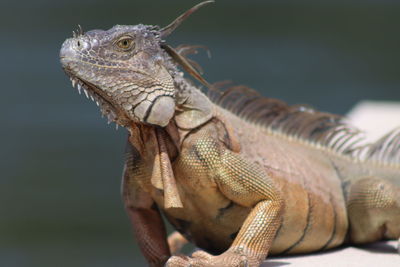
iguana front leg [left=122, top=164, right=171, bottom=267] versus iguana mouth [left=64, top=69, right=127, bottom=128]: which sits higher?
iguana mouth [left=64, top=69, right=127, bottom=128]

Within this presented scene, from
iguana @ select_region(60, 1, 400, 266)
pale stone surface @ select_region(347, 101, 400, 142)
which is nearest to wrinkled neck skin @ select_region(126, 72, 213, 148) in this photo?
iguana @ select_region(60, 1, 400, 266)

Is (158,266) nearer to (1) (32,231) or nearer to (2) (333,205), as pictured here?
(2) (333,205)

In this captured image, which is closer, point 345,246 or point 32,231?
point 345,246

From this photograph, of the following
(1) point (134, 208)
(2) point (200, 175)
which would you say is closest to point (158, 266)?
(1) point (134, 208)

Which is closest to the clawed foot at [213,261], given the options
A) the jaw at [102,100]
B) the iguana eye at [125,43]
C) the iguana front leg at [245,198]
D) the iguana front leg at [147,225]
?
the iguana front leg at [245,198]

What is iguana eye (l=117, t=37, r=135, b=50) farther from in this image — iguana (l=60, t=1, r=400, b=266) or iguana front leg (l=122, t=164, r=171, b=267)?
iguana front leg (l=122, t=164, r=171, b=267)

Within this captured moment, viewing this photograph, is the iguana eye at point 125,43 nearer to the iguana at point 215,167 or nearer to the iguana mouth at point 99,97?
the iguana at point 215,167

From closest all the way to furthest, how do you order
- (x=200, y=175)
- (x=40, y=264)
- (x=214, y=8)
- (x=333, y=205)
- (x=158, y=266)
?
(x=200, y=175) → (x=158, y=266) → (x=333, y=205) → (x=40, y=264) → (x=214, y=8)

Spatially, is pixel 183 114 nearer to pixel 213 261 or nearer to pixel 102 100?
pixel 102 100
